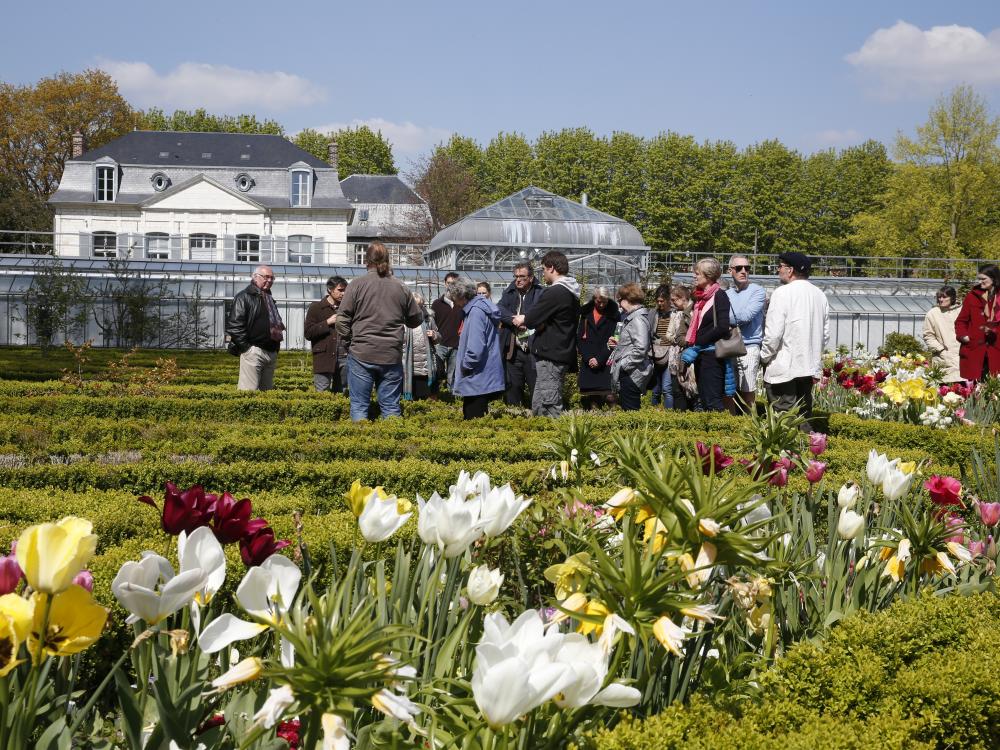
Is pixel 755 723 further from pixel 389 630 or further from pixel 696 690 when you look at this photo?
pixel 389 630

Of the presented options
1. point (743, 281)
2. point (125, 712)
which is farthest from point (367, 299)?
point (125, 712)

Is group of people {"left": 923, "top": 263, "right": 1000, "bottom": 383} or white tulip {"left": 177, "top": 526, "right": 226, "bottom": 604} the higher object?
group of people {"left": 923, "top": 263, "right": 1000, "bottom": 383}

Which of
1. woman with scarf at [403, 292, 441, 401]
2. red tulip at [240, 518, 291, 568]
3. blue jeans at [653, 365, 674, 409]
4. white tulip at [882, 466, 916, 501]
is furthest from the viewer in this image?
woman with scarf at [403, 292, 441, 401]

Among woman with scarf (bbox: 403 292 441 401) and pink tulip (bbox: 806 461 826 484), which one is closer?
pink tulip (bbox: 806 461 826 484)

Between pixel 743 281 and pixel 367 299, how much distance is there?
314 centimetres

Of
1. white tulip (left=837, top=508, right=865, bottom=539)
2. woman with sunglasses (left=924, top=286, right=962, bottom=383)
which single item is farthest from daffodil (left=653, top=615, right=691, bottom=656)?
woman with sunglasses (left=924, top=286, right=962, bottom=383)

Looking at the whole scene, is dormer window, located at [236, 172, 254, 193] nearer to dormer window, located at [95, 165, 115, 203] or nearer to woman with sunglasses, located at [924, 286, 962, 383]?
dormer window, located at [95, 165, 115, 203]

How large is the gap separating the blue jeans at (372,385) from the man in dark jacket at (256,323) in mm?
1154

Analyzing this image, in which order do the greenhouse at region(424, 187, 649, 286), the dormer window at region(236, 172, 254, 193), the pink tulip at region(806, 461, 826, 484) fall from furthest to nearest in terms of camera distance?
the dormer window at region(236, 172, 254, 193), the greenhouse at region(424, 187, 649, 286), the pink tulip at region(806, 461, 826, 484)

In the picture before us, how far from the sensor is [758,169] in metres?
53.6

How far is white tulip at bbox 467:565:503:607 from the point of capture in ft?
6.55

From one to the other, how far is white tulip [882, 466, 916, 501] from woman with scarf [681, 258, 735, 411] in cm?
507

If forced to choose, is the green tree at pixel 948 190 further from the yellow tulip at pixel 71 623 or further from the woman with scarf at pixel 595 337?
the yellow tulip at pixel 71 623

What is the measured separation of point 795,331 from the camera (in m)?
7.21
